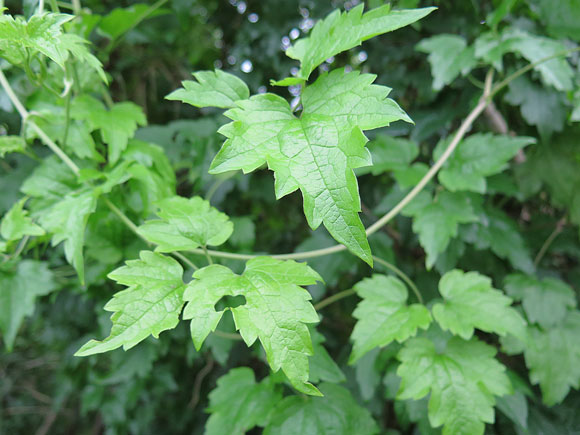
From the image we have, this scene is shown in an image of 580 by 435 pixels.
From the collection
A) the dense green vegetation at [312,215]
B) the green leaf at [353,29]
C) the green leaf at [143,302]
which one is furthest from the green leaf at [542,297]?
the green leaf at [143,302]

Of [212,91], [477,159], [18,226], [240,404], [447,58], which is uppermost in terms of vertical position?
[212,91]

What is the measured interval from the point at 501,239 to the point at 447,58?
547mm

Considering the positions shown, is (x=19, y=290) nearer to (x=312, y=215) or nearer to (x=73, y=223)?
(x=73, y=223)

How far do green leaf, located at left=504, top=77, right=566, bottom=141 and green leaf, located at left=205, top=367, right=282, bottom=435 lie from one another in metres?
1.04

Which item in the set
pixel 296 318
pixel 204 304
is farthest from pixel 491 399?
pixel 204 304

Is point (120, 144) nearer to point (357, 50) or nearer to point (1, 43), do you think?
point (1, 43)

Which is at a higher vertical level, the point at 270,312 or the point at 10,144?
the point at 10,144

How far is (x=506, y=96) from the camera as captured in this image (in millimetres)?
1191

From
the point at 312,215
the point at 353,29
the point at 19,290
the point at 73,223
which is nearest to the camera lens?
the point at 312,215

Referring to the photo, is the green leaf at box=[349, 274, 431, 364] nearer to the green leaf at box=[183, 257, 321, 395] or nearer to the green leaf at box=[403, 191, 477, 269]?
Answer: the green leaf at box=[403, 191, 477, 269]

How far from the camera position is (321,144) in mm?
624

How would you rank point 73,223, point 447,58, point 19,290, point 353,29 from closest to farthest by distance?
1. point 353,29
2. point 73,223
3. point 19,290
4. point 447,58

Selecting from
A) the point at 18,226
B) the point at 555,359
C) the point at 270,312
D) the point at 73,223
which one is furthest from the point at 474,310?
the point at 18,226

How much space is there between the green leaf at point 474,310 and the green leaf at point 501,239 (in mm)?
244
